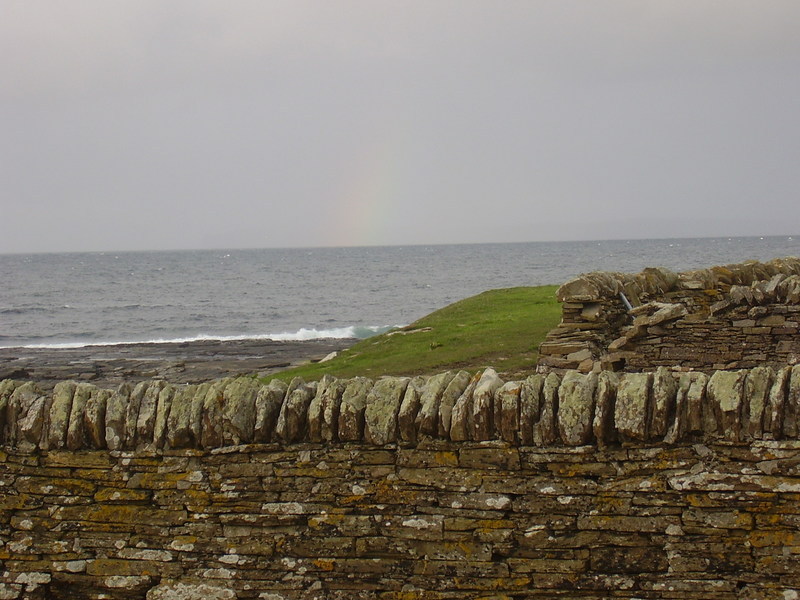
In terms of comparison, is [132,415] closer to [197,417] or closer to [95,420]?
[95,420]

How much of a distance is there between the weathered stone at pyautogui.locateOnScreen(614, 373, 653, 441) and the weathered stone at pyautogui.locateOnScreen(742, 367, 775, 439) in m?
0.65

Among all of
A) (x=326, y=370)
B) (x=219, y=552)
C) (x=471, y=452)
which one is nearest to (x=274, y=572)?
(x=219, y=552)

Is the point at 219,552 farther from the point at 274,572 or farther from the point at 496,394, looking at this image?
the point at 496,394

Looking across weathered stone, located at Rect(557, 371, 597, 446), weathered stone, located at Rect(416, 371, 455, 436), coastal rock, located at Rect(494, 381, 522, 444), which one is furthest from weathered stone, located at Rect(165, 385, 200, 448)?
weathered stone, located at Rect(557, 371, 597, 446)

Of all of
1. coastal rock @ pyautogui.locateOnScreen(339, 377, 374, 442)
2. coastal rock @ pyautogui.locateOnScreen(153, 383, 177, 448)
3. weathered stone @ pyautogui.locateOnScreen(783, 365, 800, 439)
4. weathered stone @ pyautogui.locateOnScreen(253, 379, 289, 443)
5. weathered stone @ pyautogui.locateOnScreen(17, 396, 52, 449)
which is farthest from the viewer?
weathered stone @ pyautogui.locateOnScreen(17, 396, 52, 449)

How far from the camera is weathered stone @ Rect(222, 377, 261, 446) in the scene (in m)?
6.32

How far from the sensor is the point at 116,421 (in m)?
6.50

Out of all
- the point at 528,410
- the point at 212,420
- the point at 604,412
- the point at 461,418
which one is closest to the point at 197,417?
the point at 212,420

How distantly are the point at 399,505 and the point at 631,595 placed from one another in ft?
5.79

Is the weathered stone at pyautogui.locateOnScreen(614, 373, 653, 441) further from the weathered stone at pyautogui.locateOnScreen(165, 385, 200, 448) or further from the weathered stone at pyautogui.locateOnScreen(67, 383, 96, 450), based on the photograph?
the weathered stone at pyautogui.locateOnScreen(67, 383, 96, 450)

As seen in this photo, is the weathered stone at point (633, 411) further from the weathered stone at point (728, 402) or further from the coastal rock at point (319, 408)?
the coastal rock at point (319, 408)

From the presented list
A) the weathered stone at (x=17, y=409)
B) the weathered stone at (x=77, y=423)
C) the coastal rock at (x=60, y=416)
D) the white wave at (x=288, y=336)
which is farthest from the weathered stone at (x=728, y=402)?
the white wave at (x=288, y=336)

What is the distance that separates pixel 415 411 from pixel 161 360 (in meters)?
36.9

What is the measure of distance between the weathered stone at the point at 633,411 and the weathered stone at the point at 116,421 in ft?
12.4
